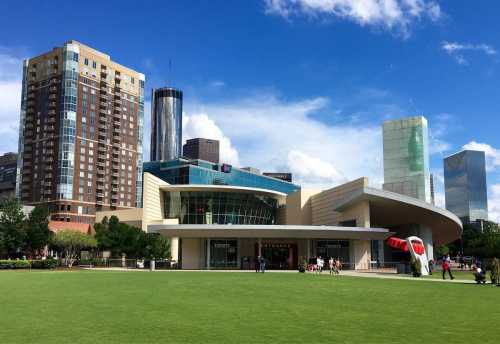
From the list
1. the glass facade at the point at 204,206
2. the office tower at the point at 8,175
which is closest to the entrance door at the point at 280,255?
the glass facade at the point at 204,206

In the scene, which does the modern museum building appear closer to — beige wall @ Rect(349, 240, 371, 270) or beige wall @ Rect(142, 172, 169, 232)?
beige wall @ Rect(349, 240, 371, 270)

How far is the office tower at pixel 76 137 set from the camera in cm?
13338

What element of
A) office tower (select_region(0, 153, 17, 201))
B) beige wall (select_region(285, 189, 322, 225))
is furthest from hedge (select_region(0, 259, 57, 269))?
office tower (select_region(0, 153, 17, 201))

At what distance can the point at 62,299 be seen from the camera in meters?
20.1

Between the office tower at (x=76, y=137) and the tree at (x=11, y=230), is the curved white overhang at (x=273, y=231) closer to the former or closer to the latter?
the tree at (x=11, y=230)

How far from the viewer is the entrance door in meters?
67.1

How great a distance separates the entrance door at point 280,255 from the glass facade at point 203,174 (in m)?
70.2

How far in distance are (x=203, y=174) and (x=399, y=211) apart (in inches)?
3214

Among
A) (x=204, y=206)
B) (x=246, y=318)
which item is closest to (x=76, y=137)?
(x=204, y=206)

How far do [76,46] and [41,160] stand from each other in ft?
102

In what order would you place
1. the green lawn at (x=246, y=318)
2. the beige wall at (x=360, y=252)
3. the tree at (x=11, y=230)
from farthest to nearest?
the tree at (x=11, y=230) < the beige wall at (x=360, y=252) < the green lawn at (x=246, y=318)

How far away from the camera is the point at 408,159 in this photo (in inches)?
5118

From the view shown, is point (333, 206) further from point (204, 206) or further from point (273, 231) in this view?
point (204, 206)

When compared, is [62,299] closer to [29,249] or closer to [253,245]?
[253,245]
